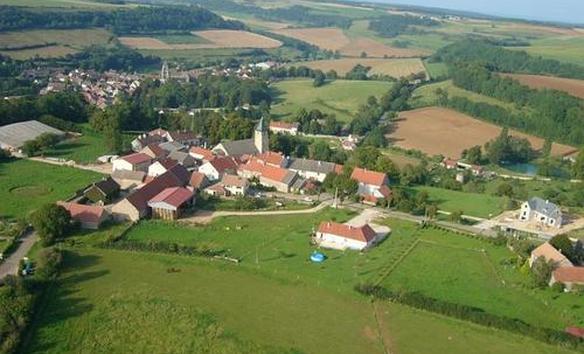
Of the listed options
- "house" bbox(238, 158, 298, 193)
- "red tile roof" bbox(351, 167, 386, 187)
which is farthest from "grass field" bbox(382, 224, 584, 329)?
"house" bbox(238, 158, 298, 193)

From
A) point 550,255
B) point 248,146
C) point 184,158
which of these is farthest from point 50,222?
point 550,255

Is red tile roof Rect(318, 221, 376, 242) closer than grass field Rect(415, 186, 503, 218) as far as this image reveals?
Yes

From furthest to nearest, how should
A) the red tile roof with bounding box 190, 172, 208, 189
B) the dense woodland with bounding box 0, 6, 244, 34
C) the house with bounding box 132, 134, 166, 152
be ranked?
the dense woodland with bounding box 0, 6, 244, 34 → the house with bounding box 132, 134, 166, 152 → the red tile roof with bounding box 190, 172, 208, 189

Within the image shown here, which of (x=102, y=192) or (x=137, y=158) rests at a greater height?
(x=102, y=192)

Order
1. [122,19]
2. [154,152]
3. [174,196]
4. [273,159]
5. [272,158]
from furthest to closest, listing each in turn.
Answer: [122,19]
[154,152]
[272,158]
[273,159]
[174,196]

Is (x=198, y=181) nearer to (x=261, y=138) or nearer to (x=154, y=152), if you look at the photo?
(x=154, y=152)

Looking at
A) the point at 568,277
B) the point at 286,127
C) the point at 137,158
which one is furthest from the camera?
the point at 286,127

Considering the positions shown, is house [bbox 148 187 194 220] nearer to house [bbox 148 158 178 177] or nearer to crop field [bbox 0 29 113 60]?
house [bbox 148 158 178 177]

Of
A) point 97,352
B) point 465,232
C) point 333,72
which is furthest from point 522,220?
point 333,72
